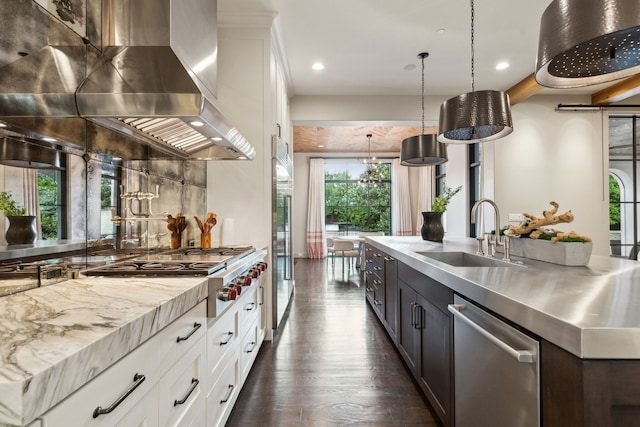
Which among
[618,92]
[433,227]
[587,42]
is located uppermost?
[618,92]

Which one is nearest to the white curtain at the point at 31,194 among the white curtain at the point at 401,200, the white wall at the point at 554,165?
the white wall at the point at 554,165

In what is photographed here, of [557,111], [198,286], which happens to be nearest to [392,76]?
[557,111]

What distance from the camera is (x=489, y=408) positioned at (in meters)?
1.17

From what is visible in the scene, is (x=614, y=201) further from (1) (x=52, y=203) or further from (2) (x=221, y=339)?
(1) (x=52, y=203)

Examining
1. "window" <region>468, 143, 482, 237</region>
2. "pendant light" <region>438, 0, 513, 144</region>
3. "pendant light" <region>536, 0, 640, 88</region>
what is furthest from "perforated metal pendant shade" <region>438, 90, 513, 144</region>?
"window" <region>468, 143, 482, 237</region>

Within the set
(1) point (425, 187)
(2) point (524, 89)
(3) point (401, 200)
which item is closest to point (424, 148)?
(2) point (524, 89)

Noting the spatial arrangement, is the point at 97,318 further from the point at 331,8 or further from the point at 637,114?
the point at 637,114

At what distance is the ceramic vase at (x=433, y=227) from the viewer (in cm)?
350

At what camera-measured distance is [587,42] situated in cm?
118

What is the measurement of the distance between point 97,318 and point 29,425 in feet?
1.08

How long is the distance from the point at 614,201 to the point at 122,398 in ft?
22.4

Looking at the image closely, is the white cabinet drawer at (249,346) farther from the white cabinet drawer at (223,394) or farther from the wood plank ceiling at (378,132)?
the wood plank ceiling at (378,132)

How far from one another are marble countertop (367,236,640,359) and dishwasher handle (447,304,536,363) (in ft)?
0.25

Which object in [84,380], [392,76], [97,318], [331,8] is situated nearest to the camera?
[84,380]
